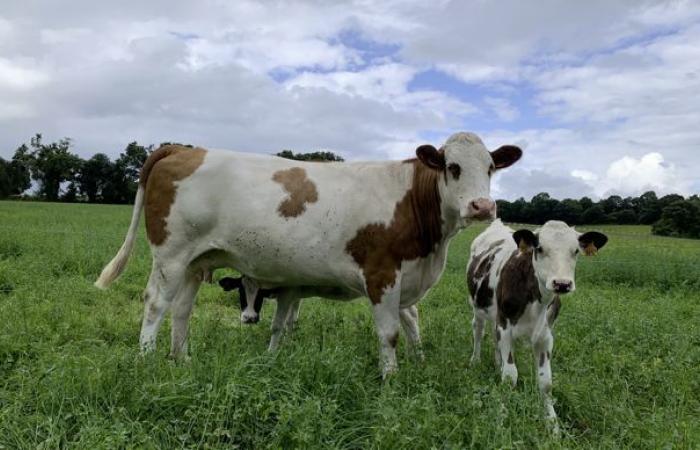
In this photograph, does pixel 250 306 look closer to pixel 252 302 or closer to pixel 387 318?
pixel 252 302

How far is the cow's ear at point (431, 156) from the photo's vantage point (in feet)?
17.8

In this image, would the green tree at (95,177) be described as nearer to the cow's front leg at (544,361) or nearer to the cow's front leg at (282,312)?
the cow's front leg at (282,312)

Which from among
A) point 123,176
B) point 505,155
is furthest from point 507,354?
point 123,176

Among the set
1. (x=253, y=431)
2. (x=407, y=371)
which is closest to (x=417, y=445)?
(x=253, y=431)

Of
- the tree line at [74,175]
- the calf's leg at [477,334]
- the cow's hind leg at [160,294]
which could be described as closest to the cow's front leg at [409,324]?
the calf's leg at [477,334]

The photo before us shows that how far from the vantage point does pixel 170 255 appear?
19.7 ft

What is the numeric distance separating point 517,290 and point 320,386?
2.31 m

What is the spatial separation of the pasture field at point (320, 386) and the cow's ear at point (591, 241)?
49.0 inches

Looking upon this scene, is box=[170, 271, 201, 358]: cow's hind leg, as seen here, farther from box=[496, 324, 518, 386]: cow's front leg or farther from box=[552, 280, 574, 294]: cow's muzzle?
box=[552, 280, 574, 294]: cow's muzzle

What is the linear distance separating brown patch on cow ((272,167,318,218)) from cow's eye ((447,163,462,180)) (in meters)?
1.29

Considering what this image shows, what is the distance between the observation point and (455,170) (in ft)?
17.8

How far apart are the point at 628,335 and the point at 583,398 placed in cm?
272

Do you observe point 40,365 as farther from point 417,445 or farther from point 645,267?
point 645,267

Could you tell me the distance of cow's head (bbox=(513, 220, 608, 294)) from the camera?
17.0 feet
